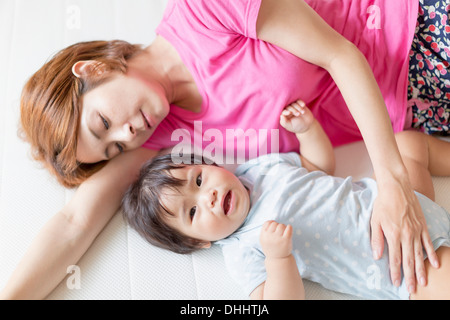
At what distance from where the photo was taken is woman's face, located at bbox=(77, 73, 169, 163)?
44.5 inches

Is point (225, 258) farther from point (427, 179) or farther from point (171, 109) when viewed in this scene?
point (427, 179)

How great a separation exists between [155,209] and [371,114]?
0.56m

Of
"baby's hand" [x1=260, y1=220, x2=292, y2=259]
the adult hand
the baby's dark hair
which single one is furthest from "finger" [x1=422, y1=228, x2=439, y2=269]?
the baby's dark hair

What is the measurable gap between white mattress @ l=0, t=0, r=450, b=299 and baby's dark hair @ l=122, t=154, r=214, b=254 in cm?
3

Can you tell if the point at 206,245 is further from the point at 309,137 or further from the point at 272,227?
the point at 309,137

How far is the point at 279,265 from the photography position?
1.02 meters

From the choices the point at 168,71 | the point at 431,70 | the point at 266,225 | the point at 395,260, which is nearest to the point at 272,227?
the point at 266,225

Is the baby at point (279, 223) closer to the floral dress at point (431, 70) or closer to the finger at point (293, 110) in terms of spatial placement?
the finger at point (293, 110)

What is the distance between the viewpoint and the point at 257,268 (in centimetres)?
108

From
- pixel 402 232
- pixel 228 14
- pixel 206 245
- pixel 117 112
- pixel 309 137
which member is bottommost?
pixel 206 245

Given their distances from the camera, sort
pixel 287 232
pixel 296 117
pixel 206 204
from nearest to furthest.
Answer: pixel 287 232 < pixel 206 204 < pixel 296 117

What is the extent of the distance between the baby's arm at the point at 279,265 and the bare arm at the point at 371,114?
0.66 ft

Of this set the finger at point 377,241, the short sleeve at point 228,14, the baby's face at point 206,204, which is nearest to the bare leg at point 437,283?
the finger at point 377,241
